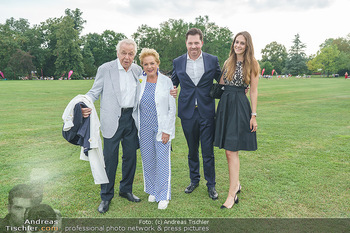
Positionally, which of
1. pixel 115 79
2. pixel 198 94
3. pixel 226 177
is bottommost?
pixel 226 177

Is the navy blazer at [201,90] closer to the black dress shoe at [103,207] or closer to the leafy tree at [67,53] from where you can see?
the black dress shoe at [103,207]

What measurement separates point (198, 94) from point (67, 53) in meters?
67.6

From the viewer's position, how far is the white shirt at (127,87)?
3.37m

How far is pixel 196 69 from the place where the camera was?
374 centimetres

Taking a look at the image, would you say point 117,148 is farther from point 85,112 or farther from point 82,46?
point 82,46

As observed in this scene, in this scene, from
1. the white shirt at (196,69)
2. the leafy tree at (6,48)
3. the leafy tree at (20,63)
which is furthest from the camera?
the leafy tree at (6,48)

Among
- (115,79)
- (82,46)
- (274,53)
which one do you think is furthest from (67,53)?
(274,53)

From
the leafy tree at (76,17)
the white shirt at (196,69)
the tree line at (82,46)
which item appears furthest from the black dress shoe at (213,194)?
the leafy tree at (76,17)

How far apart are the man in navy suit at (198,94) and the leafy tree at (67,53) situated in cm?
6509

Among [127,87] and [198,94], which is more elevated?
[127,87]

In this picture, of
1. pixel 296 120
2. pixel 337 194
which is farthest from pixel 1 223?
pixel 296 120

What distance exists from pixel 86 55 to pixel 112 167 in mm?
72972

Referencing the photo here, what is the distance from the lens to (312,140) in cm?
681

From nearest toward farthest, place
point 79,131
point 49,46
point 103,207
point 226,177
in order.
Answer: point 79,131 < point 103,207 < point 226,177 < point 49,46
